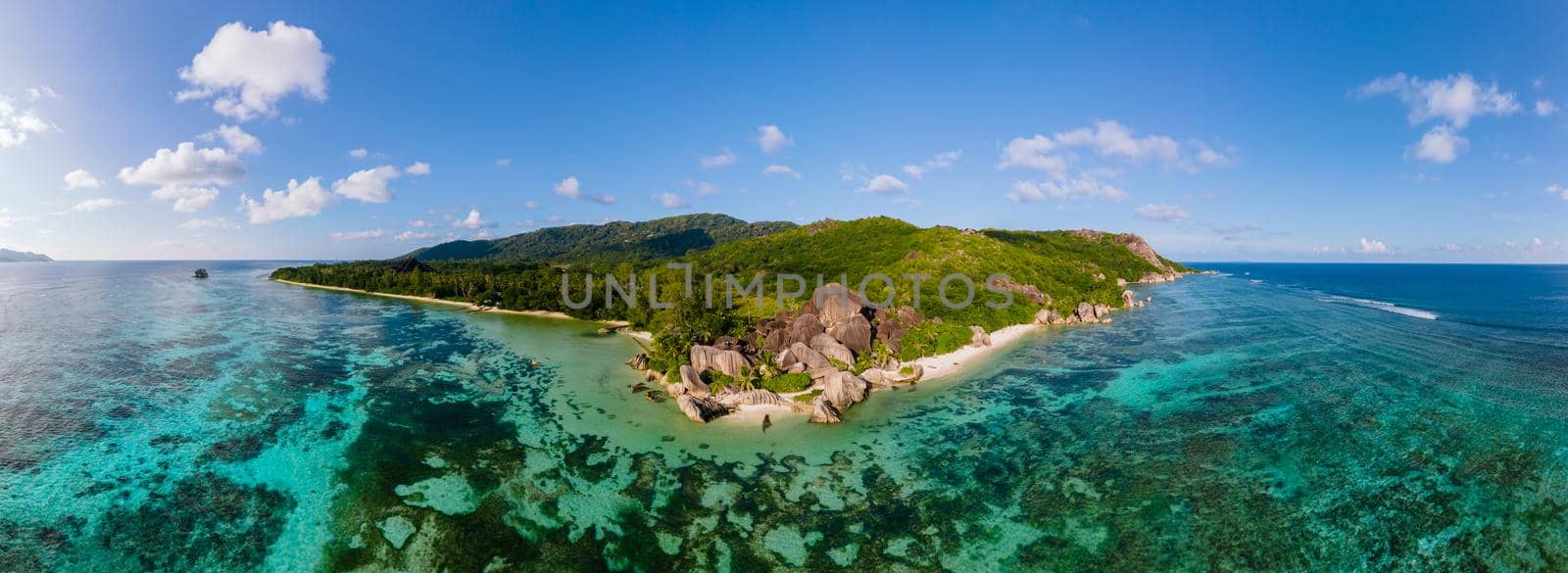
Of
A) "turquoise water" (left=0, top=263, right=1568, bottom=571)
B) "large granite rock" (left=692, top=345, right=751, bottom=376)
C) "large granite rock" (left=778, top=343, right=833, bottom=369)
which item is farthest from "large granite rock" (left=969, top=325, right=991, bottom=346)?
"large granite rock" (left=692, top=345, right=751, bottom=376)

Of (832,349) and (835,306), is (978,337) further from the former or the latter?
(832,349)

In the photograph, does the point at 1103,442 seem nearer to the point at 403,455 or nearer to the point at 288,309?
the point at 403,455

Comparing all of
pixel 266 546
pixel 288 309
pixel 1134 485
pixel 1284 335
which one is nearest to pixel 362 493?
pixel 266 546

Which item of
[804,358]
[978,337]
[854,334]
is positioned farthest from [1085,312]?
[804,358]

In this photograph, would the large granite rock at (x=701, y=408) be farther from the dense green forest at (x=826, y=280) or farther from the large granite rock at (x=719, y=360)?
the dense green forest at (x=826, y=280)

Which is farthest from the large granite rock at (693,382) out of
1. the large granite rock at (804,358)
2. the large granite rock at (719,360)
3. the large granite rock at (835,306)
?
the large granite rock at (835,306)

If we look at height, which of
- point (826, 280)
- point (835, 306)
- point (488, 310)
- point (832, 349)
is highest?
point (826, 280)

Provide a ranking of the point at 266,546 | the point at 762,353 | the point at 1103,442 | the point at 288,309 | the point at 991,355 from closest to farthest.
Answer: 1. the point at 266,546
2. the point at 1103,442
3. the point at 762,353
4. the point at 991,355
5. the point at 288,309
